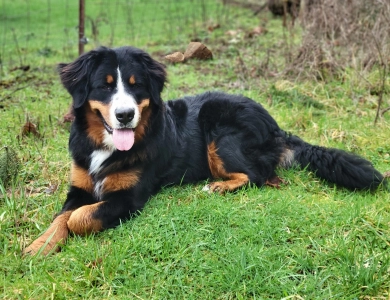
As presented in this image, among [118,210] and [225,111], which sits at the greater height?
[225,111]

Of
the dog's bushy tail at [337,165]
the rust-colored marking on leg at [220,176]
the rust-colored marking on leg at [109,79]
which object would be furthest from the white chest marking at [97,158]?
the dog's bushy tail at [337,165]

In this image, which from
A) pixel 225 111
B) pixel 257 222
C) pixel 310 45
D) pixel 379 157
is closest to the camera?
pixel 257 222

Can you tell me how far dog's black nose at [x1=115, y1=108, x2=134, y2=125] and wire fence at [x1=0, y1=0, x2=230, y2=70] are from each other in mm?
5498

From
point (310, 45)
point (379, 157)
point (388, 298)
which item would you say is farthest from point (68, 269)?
point (310, 45)

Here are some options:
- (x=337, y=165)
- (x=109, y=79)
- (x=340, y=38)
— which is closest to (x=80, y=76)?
(x=109, y=79)

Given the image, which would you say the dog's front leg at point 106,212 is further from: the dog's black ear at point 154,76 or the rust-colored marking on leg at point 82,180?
the dog's black ear at point 154,76

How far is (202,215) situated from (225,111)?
1405 mm

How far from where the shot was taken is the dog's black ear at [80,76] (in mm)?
3568

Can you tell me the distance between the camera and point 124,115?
337cm

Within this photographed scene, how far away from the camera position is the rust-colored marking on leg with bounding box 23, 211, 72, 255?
309cm

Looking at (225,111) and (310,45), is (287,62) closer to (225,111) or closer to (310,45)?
(310,45)

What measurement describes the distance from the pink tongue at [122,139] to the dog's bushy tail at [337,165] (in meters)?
1.88

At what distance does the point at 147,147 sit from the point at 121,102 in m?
0.59

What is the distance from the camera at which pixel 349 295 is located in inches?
104
